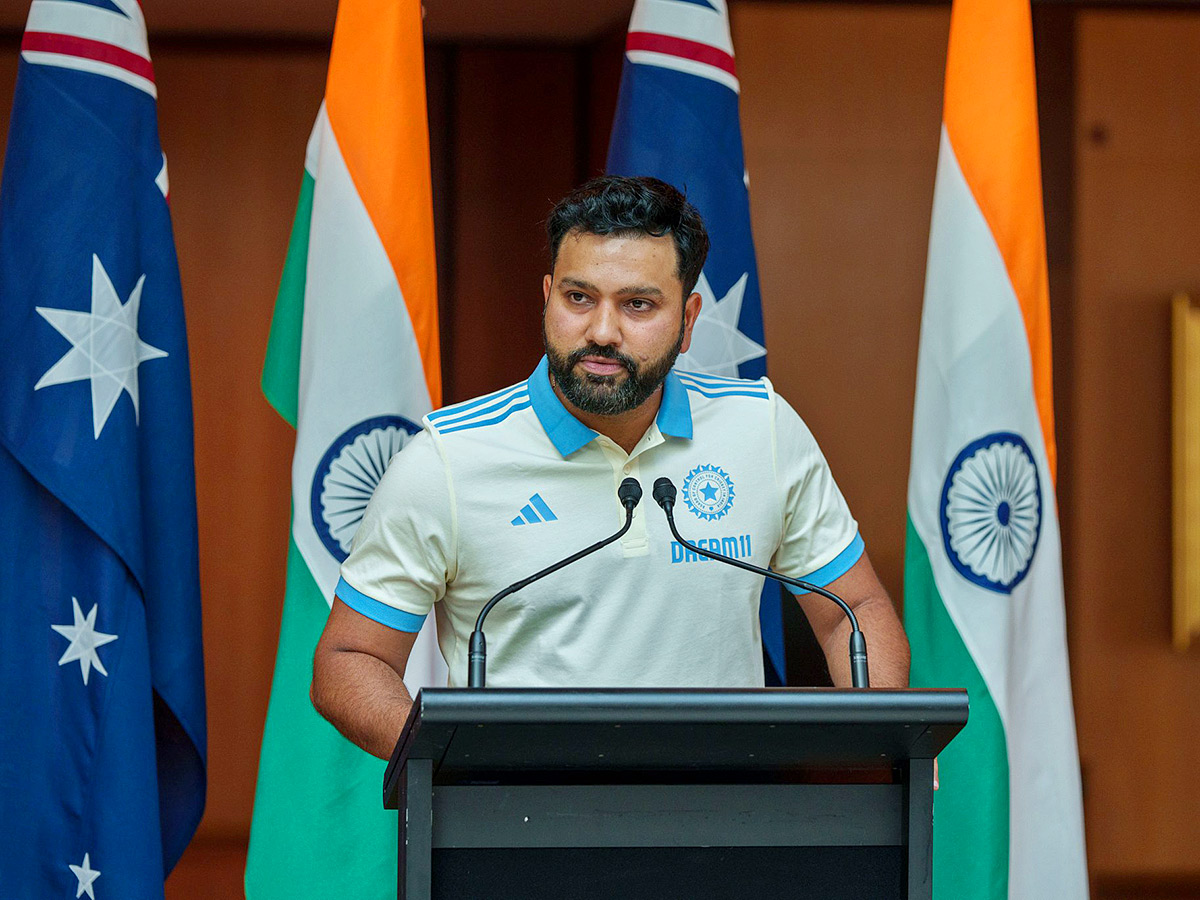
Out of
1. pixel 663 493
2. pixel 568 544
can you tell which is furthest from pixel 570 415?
pixel 663 493

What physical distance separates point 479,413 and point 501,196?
2.19 meters

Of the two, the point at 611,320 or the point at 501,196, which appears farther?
the point at 501,196

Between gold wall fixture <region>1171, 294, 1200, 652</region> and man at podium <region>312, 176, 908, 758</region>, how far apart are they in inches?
80.0

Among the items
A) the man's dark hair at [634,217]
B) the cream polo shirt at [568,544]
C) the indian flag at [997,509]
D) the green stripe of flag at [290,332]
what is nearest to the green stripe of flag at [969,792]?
the indian flag at [997,509]

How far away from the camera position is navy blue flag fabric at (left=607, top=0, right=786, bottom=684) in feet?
8.41

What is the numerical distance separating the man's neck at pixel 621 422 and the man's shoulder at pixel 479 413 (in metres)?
0.06

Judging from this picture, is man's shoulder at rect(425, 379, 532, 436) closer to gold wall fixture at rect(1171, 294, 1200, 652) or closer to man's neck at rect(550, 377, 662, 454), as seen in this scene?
man's neck at rect(550, 377, 662, 454)

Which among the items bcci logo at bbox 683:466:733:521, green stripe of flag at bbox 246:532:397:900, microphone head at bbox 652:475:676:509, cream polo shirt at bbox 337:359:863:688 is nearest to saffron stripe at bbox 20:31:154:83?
green stripe of flag at bbox 246:532:397:900

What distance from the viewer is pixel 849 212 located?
11.8 feet

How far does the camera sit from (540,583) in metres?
1.76

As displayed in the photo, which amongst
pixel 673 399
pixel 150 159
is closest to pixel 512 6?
pixel 150 159

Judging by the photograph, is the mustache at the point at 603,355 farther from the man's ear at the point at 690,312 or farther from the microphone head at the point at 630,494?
the microphone head at the point at 630,494

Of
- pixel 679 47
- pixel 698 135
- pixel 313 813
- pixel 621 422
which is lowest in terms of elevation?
pixel 313 813

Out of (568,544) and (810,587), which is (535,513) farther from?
(810,587)
